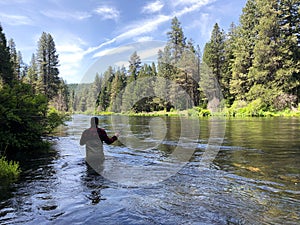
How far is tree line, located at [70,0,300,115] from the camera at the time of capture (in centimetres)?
4100

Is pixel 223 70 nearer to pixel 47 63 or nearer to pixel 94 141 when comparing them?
pixel 47 63

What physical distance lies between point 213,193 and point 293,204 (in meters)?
1.50

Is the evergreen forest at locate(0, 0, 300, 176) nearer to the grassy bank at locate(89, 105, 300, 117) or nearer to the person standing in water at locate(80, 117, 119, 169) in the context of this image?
the grassy bank at locate(89, 105, 300, 117)

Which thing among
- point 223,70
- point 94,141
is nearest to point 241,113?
point 223,70

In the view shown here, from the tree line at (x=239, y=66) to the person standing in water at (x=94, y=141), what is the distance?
1952cm

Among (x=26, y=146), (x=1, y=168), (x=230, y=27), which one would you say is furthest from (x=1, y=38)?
(x=230, y=27)

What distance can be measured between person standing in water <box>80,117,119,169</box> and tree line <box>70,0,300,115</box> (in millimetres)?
19517

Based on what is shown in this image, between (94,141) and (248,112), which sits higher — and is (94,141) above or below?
below

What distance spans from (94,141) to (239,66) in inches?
1824

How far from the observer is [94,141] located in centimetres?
884

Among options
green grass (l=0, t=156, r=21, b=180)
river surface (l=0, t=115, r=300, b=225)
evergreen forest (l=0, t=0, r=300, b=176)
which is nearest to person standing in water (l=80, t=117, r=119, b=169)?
river surface (l=0, t=115, r=300, b=225)

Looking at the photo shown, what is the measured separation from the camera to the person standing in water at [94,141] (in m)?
8.82

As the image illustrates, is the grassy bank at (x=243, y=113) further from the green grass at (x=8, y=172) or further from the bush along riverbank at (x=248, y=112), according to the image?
the green grass at (x=8, y=172)

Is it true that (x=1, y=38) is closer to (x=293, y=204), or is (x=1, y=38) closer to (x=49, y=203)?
(x=49, y=203)
